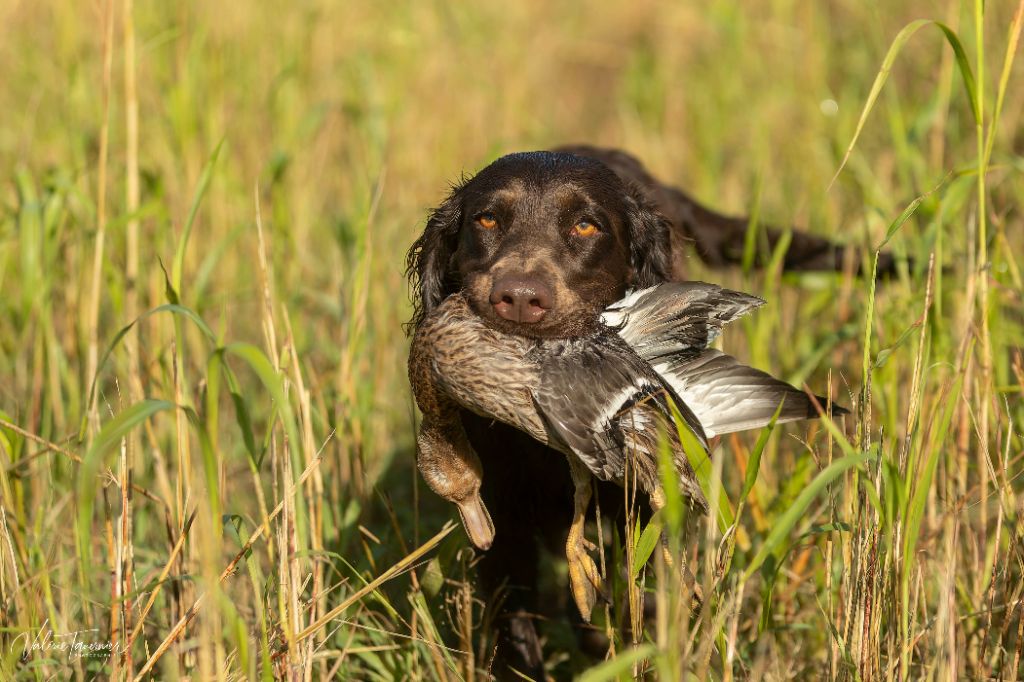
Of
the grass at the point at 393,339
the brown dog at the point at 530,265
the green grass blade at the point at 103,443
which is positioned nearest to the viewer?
the green grass blade at the point at 103,443

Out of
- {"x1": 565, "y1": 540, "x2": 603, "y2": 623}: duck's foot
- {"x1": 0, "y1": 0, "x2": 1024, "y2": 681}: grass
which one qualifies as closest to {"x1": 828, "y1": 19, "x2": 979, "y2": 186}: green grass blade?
{"x1": 0, "y1": 0, "x2": 1024, "y2": 681}: grass

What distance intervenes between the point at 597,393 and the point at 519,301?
0.41 metres

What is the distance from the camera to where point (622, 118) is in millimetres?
6668

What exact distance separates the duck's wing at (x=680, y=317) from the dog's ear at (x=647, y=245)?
70cm

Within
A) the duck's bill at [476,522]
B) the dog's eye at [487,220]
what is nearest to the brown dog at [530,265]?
the dog's eye at [487,220]

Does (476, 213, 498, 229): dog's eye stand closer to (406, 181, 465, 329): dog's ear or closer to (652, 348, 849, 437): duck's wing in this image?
(406, 181, 465, 329): dog's ear

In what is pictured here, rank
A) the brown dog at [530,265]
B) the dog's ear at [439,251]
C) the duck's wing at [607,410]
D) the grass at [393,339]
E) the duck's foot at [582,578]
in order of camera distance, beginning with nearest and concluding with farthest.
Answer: the duck's wing at [607,410] < the duck's foot at [582,578] < the grass at [393,339] < the brown dog at [530,265] < the dog's ear at [439,251]

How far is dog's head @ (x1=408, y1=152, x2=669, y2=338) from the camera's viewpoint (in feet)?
7.64

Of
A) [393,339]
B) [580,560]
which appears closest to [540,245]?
[580,560]

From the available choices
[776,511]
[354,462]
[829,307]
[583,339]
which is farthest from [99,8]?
[829,307]

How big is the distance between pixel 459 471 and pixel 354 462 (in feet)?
3.52

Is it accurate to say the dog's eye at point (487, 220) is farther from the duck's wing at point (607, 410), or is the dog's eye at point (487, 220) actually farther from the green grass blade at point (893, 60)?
the green grass blade at point (893, 60)

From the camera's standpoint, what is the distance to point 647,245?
300cm

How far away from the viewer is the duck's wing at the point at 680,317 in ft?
6.92
